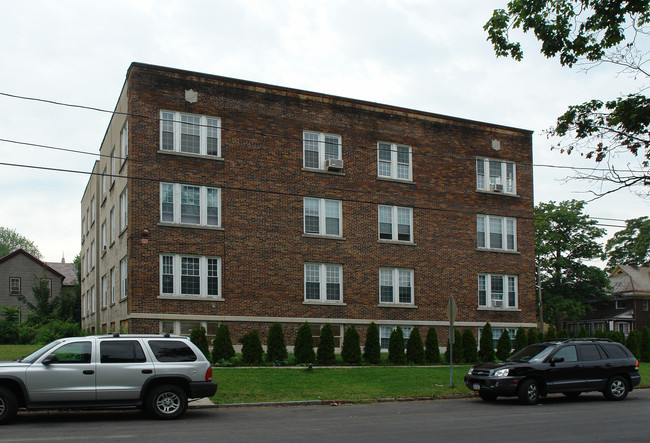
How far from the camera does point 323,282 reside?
30.2 m

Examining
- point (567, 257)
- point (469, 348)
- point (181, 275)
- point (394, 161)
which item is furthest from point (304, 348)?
point (567, 257)

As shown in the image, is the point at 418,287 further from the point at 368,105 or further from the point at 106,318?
the point at 106,318

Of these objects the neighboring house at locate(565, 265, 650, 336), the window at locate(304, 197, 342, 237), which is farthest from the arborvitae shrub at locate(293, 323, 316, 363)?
the neighboring house at locate(565, 265, 650, 336)

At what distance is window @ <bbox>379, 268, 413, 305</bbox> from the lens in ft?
104

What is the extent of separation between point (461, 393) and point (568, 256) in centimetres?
4364

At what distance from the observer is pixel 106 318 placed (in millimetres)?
33250

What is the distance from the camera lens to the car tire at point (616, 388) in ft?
62.2

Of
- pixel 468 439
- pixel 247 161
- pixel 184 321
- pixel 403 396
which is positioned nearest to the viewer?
pixel 468 439

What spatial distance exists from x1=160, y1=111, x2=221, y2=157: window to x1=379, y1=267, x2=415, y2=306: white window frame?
9.34 meters

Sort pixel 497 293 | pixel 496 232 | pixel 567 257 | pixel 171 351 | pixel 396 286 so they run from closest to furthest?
1. pixel 171 351
2. pixel 396 286
3. pixel 497 293
4. pixel 496 232
5. pixel 567 257

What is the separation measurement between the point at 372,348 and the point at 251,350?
5333 millimetres

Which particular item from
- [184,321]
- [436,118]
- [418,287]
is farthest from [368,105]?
[184,321]

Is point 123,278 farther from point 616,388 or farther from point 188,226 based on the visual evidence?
point 616,388

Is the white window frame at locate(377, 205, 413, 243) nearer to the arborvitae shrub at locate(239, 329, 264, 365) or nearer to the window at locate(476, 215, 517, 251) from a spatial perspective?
the window at locate(476, 215, 517, 251)
